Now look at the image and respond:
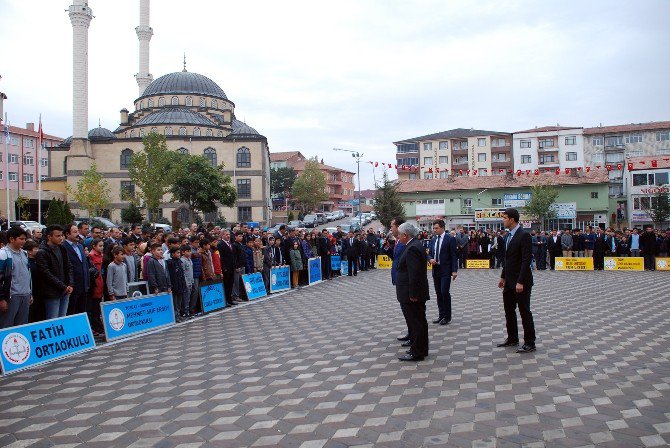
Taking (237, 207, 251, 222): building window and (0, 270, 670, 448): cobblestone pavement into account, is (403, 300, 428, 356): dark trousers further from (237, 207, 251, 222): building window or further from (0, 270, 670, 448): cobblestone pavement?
(237, 207, 251, 222): building window

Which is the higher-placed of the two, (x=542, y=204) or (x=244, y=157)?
(x=244, y=157)

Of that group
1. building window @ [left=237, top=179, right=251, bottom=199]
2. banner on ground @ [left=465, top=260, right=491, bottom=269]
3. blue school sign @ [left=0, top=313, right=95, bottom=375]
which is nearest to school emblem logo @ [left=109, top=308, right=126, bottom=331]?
blue school sign @ [left=0, top=313, right=95, bottom=375]

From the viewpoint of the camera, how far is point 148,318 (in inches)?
404

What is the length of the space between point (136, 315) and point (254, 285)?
5244 mm

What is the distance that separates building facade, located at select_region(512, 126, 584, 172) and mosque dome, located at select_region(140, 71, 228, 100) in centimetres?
4405

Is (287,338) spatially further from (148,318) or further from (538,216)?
(538,216)

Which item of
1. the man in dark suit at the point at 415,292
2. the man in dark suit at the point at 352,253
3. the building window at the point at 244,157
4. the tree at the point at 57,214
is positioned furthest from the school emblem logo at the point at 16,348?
the building window at the point at 244,157

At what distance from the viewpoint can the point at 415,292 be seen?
7316 millimetres

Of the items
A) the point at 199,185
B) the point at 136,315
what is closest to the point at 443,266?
the point at 136,315

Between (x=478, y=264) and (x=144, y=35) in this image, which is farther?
(x=144, y=35)

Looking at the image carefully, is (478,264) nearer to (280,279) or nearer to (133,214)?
(280,279)

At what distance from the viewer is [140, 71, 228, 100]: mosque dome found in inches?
2810

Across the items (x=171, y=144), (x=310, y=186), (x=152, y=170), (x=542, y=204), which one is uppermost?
(x=171, y=144)

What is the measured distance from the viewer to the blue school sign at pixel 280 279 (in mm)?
16422
